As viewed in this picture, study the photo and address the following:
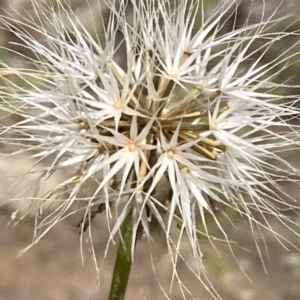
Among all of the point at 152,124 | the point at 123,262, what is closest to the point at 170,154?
the point at 152,124

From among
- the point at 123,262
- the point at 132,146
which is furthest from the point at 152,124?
the point at 123,262

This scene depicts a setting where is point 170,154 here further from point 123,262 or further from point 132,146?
point 123,262

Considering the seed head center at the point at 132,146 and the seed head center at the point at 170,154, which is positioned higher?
the seed head center at the point at 132,146

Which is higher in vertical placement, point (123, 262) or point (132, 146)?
point (132, 146)

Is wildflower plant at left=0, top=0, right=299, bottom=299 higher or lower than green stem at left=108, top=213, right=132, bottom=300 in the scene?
higher

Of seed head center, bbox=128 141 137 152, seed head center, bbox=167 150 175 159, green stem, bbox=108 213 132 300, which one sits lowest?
green stem, bbox=108 213 132 300

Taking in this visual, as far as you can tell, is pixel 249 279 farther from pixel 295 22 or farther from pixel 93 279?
pixel 295 22

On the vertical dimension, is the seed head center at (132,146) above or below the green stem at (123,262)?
above

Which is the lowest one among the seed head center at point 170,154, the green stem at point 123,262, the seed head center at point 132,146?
the green stem at point 123,262

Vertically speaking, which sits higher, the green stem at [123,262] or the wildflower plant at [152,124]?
the wildflower plant at [152,124]

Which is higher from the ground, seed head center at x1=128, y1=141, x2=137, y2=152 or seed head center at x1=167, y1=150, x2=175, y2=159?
seed head center at x1=128, y1=141, x2=137, y2=152
